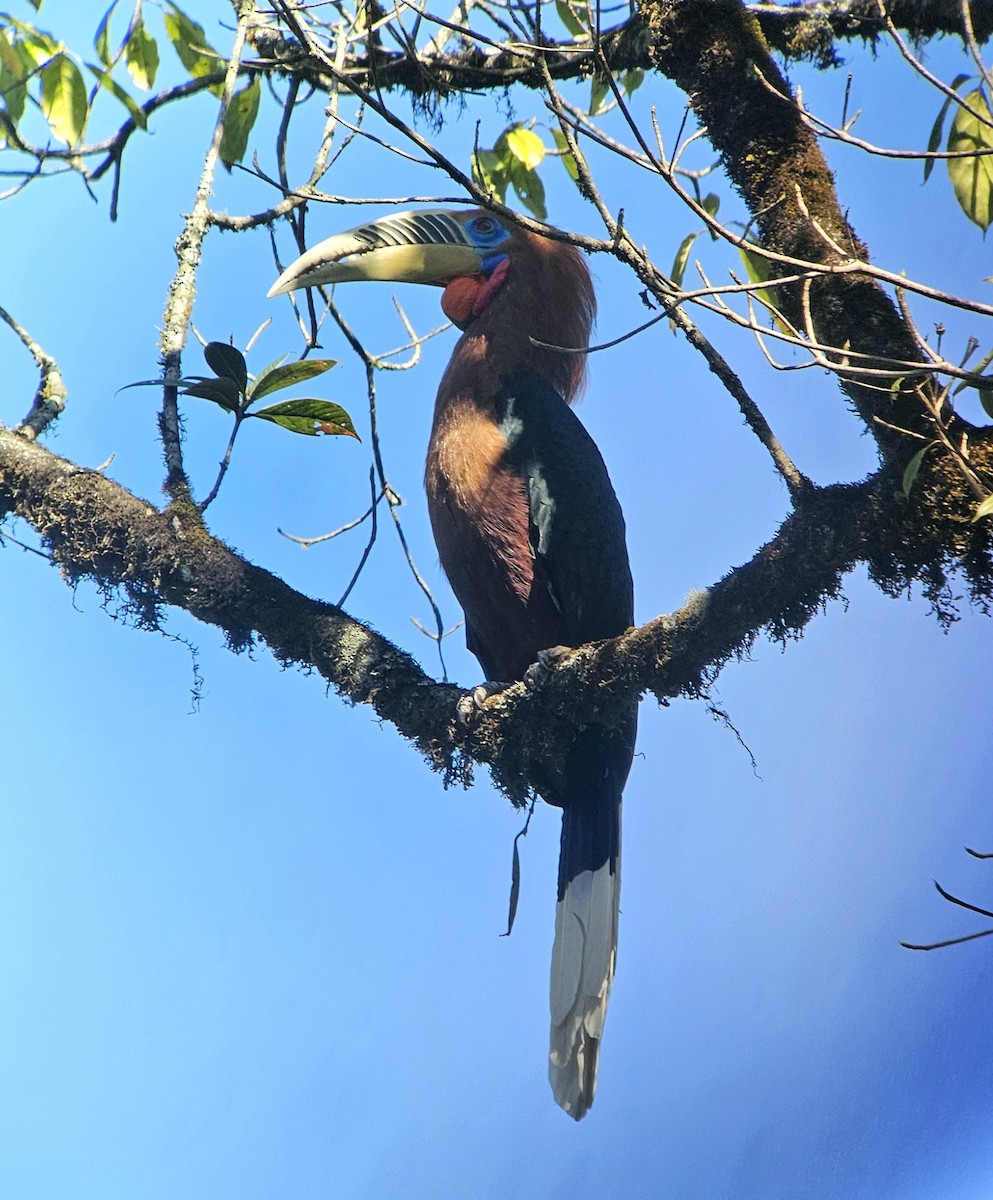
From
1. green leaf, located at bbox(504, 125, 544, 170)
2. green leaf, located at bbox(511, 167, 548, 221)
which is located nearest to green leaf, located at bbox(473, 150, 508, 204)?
green leaf, located at bbox(511, 167, 548, 221)

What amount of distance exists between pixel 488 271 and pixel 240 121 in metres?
0.67

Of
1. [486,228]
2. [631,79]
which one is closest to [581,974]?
[486,228]

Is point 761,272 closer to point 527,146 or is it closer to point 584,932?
point 527,146

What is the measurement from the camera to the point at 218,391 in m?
2.00

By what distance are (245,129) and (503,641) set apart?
136cm

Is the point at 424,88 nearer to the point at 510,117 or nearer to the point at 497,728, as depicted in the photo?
the point at 510,117

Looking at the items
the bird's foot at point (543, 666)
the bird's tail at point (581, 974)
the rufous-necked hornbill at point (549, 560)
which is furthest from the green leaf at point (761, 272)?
the bird's tail at point (581, 974)

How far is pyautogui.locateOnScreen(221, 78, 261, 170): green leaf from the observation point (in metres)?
2.58

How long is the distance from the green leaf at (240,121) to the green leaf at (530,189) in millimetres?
630

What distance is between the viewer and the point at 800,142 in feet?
5.57

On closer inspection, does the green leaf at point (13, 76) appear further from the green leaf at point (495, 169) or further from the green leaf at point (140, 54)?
the green leaf at point (495, 169)

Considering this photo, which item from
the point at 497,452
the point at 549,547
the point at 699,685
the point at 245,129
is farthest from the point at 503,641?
the point at 245,129

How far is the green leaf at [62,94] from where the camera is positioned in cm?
229

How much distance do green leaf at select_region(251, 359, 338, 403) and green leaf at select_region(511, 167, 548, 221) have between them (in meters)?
0.94
